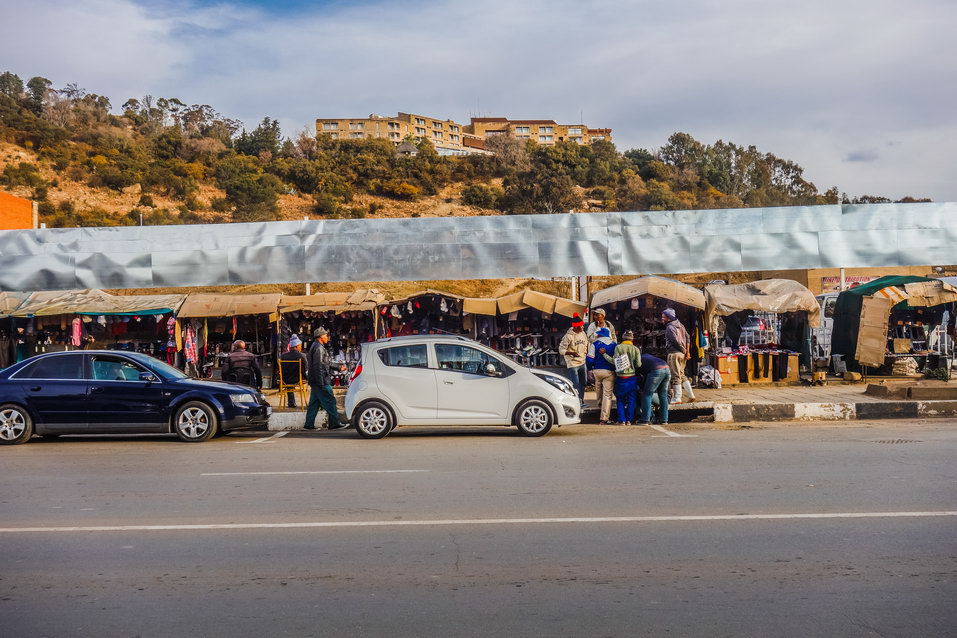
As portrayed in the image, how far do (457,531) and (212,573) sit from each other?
1.99 m

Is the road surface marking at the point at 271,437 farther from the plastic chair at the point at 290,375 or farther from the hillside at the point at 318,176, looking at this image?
the hillside at the point at 318,176

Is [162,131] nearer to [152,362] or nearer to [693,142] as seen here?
[693,142]

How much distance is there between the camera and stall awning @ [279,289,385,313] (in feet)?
66.7

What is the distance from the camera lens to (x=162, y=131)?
3120 inches

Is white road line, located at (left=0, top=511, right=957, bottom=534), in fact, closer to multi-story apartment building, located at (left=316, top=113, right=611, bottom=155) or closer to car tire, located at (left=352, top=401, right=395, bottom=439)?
car tire, located at (left=352, top=401, right=395, bottom=439)

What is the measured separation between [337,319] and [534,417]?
9.89 metres

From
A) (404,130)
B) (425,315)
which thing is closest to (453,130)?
(404,130)

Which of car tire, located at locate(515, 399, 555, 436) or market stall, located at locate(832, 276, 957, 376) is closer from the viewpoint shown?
car tire, located at locate(515, 399, 555, 436)

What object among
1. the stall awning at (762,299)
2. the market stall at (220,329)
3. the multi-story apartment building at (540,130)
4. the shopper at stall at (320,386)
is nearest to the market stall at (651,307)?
the stall awning at (762,299)

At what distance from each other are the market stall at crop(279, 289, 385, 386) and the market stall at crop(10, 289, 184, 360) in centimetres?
278

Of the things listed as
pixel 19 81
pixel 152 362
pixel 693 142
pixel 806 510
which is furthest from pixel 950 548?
pixel 19 81

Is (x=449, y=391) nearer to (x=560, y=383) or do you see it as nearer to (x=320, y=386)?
(x=560, y=383)

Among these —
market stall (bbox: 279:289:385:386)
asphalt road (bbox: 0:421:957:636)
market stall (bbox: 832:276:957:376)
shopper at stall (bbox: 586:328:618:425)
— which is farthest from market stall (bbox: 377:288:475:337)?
asphalt road (bbox: 0:421:957:636)

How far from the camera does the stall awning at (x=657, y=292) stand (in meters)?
19.5
